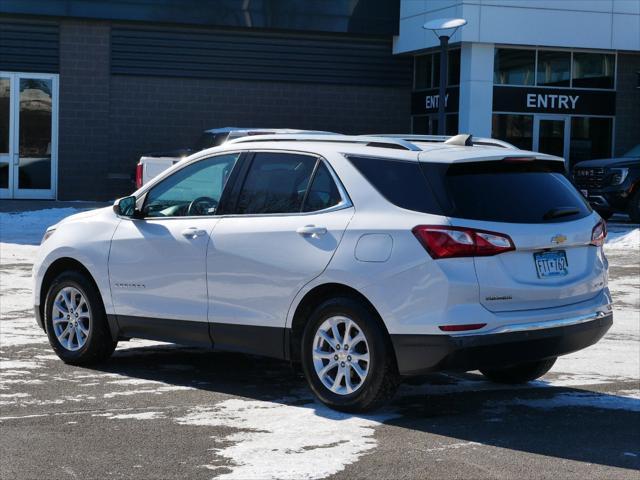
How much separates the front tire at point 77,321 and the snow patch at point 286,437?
1490 mm

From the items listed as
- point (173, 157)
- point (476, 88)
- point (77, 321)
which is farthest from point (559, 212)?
point (476, 88)

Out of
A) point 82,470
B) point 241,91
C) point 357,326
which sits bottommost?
point 82,470

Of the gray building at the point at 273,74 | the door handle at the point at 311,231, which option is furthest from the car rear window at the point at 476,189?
the gray building at the point at 273,74

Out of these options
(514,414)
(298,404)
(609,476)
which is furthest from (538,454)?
(298,404)

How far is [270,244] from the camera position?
24.9 feet

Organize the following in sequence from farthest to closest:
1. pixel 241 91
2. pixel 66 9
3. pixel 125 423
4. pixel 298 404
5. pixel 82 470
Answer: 1. pixel 241 91
2. pixel 66 9
3. pixel 298 404
4. pixel 125 423
5. pixel 82 470

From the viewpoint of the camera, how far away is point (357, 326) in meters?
7.13

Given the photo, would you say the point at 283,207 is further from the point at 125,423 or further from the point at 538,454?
the point at 538,454

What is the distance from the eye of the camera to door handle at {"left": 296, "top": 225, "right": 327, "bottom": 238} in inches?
289

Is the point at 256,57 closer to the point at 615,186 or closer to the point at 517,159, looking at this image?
the point at 615,186

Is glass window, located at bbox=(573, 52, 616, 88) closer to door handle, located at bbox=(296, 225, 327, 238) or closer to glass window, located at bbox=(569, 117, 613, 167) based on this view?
glass window, located at bbox=(569, 117, 613, 167)

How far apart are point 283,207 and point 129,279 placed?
4.58 feet

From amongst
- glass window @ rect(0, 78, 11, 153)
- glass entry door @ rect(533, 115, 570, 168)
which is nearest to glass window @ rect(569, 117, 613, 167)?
glass entry door @ rect(533, 115, 570, 168)

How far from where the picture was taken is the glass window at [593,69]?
102ft
